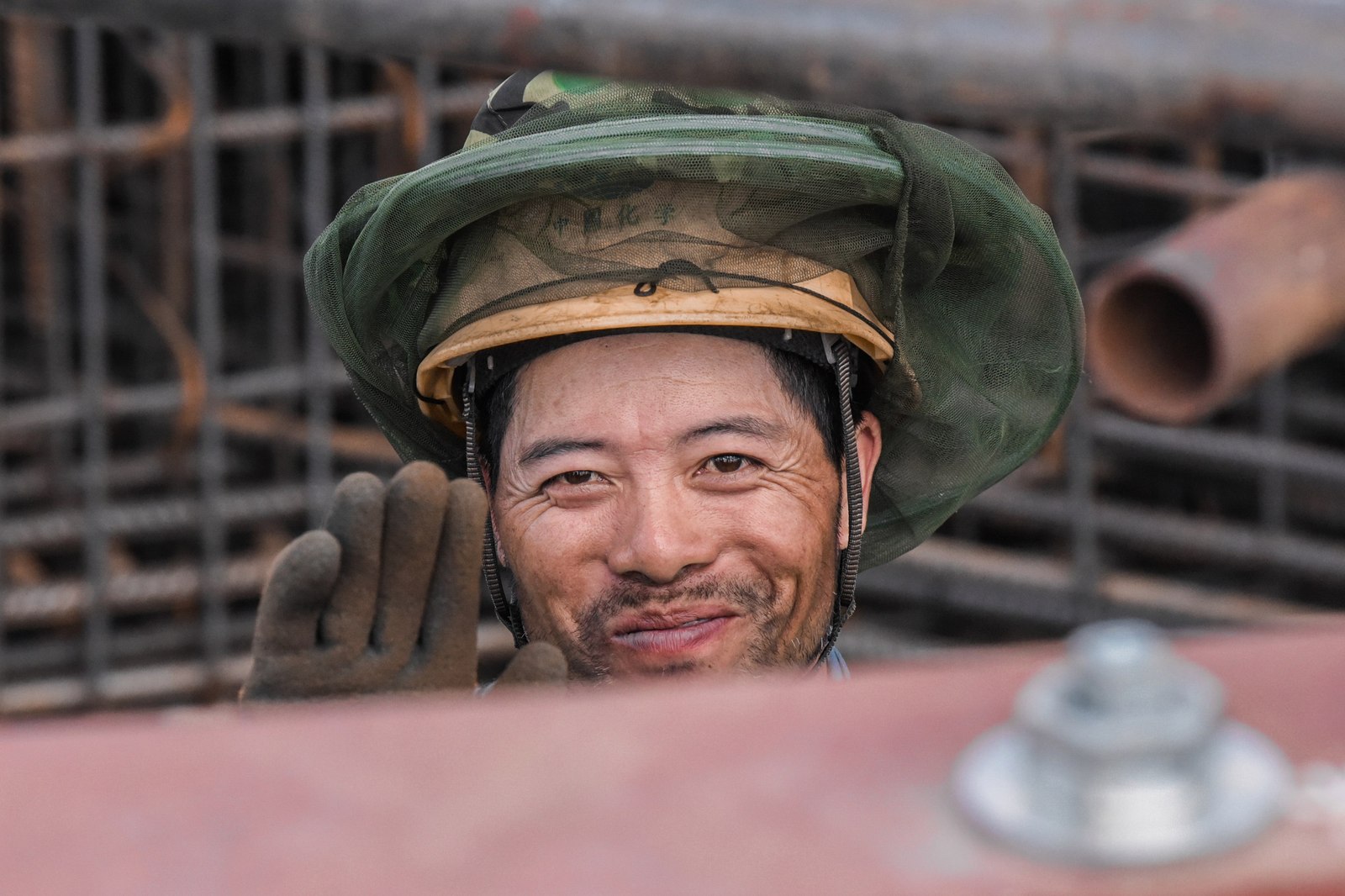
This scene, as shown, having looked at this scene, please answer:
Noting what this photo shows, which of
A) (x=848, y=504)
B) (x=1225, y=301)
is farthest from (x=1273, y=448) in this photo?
(x=848, y=504)

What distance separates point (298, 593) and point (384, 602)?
108mm

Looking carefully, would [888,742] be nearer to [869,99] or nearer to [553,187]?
[869,99]

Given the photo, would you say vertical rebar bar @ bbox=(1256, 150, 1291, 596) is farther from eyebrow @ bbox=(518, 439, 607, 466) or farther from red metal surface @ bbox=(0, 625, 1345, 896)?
red metal surface @ bbox=(0, 625, 1345, 896)

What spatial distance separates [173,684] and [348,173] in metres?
1.98

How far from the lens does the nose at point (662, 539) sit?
2453mm

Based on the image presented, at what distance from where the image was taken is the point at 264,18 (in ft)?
3.10

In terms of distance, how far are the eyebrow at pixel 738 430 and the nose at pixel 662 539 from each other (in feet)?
0.26

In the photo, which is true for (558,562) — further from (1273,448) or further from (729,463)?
(1273,448)

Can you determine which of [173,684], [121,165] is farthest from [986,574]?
[121,165]

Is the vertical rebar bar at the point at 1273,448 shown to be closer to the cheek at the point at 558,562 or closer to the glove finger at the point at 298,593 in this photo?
the cheek at the point at 558,562

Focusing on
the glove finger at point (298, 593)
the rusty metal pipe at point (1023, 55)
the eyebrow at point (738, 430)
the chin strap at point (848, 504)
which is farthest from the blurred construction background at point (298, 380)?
the rusty metal pipe at point (1023, 55)

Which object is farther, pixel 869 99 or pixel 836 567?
pixel 836 567

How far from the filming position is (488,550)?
2.75 meters

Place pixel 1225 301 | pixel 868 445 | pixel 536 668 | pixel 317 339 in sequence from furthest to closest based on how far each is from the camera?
pixel 317 339
pixel 1225 301
pixel 868 445
pixel 536 668
